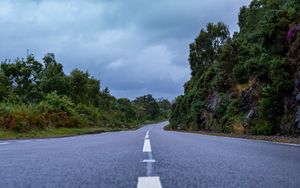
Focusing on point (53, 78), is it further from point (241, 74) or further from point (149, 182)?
point (149, 182)

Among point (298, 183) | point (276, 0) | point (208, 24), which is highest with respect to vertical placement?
point (208, 24)

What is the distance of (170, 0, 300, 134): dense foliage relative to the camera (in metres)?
26.1

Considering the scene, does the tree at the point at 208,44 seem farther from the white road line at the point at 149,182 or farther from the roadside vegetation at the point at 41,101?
the white road line at the point at 149,182

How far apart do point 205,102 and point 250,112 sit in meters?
20.8

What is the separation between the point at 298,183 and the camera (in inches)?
→ 182

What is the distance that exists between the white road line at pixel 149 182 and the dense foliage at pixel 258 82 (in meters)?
20.5

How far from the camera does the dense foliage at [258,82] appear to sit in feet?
85.6

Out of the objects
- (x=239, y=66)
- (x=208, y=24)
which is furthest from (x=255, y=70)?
(x=208, y=24)

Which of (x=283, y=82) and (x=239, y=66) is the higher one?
(x=239, y=66)

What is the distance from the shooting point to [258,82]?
3384cm

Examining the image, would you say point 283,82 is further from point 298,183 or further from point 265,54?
point 298,183

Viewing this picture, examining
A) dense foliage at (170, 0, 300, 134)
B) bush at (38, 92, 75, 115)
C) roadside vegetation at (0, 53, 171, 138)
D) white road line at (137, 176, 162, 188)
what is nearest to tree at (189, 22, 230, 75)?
dense foliage at (170, 0, 300, 134)

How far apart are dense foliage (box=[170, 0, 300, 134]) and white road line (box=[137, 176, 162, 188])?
2050 centimetres

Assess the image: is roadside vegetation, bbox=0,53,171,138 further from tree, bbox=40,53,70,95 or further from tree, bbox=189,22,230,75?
tree, bbox=189,22,230,75
